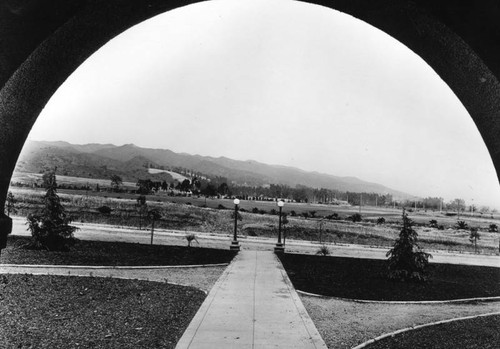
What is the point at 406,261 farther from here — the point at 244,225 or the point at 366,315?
the point at 244,225

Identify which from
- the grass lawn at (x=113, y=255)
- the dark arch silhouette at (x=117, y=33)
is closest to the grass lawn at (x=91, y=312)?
the grass lawn at (x=113, y=255)

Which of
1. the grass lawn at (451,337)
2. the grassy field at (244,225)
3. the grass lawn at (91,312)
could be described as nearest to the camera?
the grass lawn at (91,312)

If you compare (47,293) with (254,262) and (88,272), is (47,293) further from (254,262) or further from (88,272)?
(254,262)

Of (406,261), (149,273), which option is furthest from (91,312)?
(406,261)

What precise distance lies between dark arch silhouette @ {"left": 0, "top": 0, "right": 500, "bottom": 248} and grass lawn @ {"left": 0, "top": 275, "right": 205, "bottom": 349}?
4.20 metres

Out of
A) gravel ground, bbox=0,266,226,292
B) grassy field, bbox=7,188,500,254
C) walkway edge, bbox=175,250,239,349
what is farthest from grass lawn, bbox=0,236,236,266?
grassy field, bbox=7,188,500,254

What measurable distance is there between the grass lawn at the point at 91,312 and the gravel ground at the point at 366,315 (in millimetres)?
2834

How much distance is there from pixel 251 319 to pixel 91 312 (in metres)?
3.20

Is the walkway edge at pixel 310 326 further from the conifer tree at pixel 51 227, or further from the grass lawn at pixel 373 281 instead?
the conifer tree at pixel 51 227

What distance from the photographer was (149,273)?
12.9 m

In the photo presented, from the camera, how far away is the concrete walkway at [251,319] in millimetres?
6152

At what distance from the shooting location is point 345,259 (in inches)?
788

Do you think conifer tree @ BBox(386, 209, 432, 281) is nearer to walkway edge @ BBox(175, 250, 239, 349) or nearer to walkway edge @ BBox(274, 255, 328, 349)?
walkway edge @ BBox(274, 255, 328, 349)

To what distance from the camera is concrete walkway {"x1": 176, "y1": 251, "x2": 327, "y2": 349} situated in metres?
6.15
